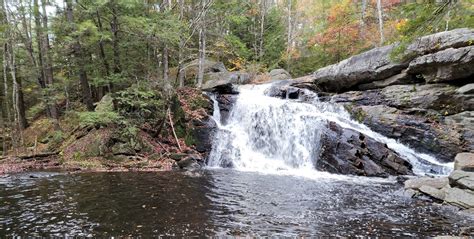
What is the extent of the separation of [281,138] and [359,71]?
621 centimetres

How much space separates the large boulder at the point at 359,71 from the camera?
1602cm

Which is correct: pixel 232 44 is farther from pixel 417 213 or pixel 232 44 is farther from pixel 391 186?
pixel 417 213

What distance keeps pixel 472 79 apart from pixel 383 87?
372 centimetres

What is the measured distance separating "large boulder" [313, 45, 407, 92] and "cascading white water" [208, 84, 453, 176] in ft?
7.59

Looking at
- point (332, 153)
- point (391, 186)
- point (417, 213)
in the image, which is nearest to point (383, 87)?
point (332, 153)

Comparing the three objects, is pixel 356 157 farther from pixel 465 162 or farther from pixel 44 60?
pixel 44 60

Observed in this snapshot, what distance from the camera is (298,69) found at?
1169 inches

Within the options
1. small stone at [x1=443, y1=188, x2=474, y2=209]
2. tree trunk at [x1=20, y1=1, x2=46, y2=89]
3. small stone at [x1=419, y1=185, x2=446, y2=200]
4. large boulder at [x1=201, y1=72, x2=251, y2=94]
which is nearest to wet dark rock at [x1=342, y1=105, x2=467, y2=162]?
small stone at [x1=419, y1=185, x2=446, y2=200]

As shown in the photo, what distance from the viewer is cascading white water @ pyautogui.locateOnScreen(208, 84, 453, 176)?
12.8m

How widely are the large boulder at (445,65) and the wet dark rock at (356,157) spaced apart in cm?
488

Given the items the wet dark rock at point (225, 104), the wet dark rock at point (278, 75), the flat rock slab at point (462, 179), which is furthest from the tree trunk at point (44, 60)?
the flat rock slab at point (462, 179)

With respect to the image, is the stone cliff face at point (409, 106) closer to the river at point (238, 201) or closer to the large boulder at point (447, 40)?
the large boulder at point (447, 40)

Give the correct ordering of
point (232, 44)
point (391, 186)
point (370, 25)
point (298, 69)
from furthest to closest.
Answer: point (298, 69)
point (370, 25)
point (232, 44)
point (391, 186)

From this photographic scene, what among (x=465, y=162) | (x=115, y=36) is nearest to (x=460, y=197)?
(x=465, y=162)
